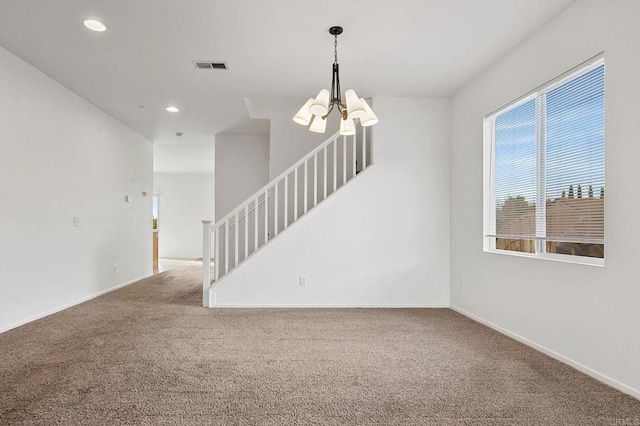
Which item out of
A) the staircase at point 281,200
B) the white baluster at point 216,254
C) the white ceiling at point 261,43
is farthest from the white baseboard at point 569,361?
the white baluster at point 216,254

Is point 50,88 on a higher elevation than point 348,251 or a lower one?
higher

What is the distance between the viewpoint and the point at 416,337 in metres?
3.50

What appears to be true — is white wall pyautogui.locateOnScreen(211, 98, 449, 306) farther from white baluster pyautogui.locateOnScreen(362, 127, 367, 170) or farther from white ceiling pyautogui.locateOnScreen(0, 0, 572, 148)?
white ceiling pyautogui.locateOnScreen(0, 0, 572, 148)

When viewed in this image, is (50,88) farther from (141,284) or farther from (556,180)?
(556,180)

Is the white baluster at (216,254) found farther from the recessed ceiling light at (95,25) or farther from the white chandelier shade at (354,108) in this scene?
the white chandelier shade at (354,108)

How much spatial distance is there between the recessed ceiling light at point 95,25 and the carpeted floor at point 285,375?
2.70 m

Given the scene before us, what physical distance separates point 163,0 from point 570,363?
4.07 meters

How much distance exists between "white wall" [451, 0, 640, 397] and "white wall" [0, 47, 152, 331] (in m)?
4.82

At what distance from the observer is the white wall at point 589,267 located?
2.34 meters

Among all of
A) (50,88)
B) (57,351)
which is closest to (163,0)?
(50,88)

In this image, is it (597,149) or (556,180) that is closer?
(597,149)

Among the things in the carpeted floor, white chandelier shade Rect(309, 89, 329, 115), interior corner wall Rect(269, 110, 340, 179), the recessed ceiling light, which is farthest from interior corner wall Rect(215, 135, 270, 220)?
white chandelier shade Rect(309, 89, 329, 115)

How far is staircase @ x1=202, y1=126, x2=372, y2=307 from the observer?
4.80m

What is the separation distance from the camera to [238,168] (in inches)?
288
